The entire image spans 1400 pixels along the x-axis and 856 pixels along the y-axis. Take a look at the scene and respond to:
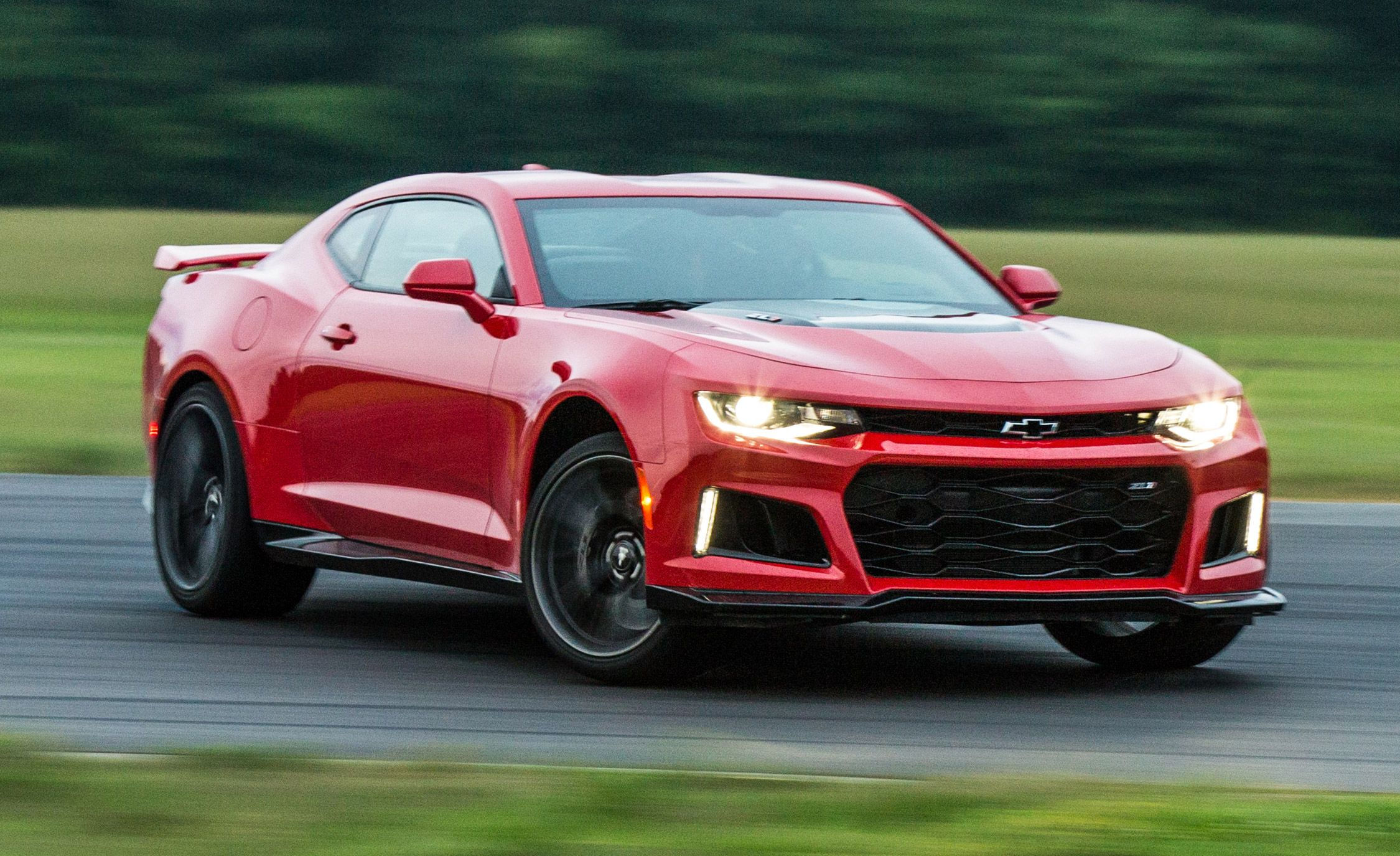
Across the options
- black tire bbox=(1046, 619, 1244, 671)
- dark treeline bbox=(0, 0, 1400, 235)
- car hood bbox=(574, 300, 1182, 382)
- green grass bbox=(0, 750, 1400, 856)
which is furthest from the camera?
dark treeline bbox=(0, 0, 1400, 235)

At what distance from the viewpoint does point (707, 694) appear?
6.27 metres

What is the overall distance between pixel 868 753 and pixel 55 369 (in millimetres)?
16507

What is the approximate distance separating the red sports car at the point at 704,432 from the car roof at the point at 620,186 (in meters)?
0.02

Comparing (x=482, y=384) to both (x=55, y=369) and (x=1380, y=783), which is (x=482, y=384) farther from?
(x=55, y=369)

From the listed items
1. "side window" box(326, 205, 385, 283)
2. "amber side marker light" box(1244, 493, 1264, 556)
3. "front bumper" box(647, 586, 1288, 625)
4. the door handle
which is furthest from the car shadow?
"side window" box(326, 205, 385, 283)

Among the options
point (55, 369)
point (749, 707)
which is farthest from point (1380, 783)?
point (55, 369)

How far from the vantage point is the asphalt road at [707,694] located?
5445 millimetres

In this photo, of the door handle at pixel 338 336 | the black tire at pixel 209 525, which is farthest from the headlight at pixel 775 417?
the black tire at pixel 209 525

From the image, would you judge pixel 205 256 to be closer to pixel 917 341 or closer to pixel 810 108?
pixel 917 341

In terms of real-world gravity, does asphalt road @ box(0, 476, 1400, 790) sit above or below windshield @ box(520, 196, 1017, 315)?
below

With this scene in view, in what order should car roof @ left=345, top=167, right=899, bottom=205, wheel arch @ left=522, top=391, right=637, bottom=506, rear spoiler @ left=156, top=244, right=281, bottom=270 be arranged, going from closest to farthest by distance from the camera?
wheel arch @ left=522, top=391, right=637, bottom=506
car roof @ left=345, top=167, right=899, bottom=205
rear spoiler @ left=156, top=244, right=281, bottom=270

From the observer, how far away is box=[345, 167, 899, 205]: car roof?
741 centimetres

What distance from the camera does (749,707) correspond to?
239 inches

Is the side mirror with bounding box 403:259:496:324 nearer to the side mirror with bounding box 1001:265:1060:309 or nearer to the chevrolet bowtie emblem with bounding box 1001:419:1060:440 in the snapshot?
the chevrolet bowtie emblem with bounding box 1001:419:1060:440
